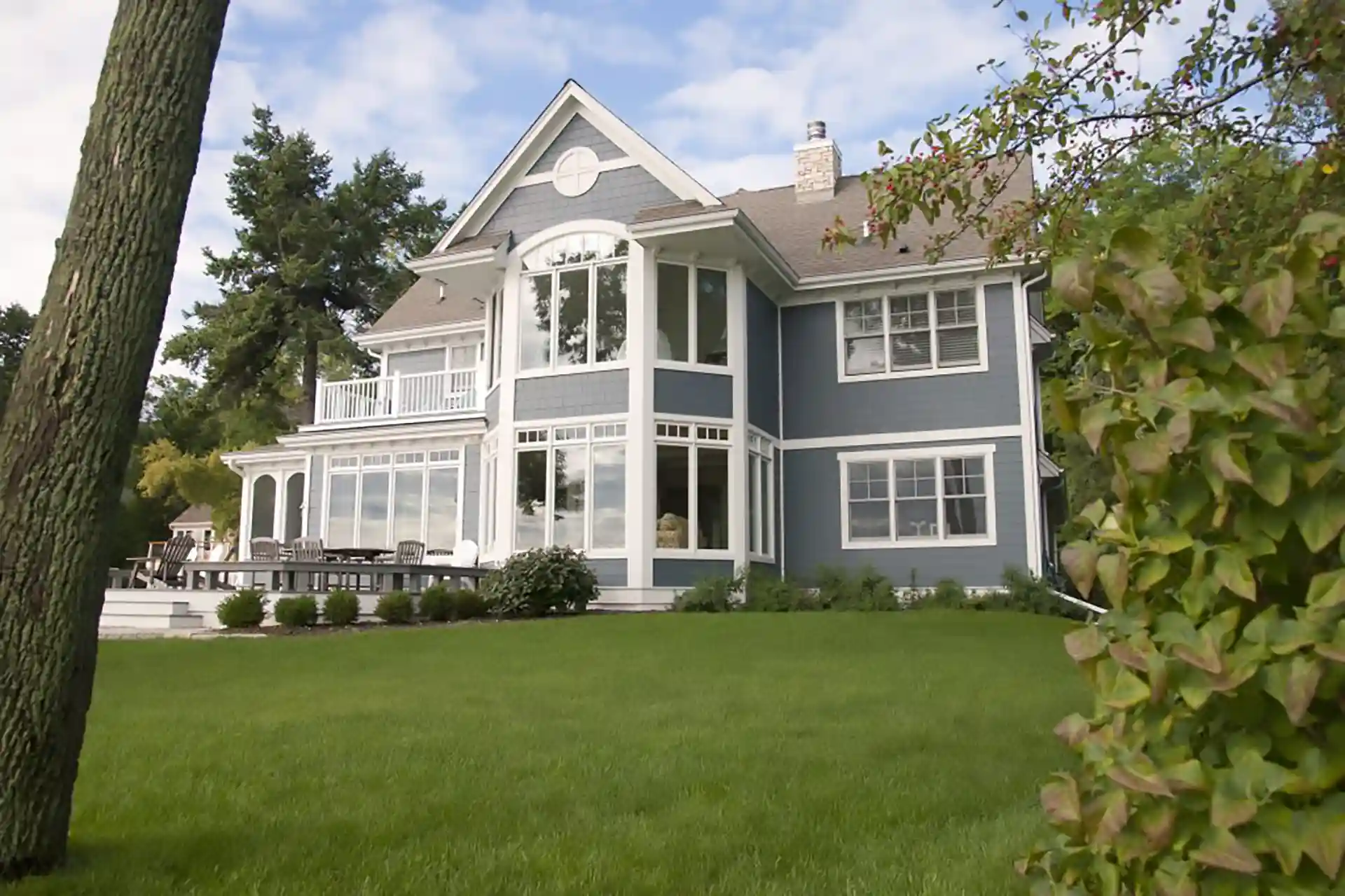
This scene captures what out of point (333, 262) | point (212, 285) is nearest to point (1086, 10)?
point (333, 262)

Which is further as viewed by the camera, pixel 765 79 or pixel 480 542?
pixel 480 542

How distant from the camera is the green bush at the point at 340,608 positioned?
13.5 metres

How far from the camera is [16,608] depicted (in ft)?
9.70

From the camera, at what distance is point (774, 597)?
15.5 metres

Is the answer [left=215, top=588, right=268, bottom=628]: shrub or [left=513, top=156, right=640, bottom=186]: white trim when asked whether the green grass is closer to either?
[left=215, top=588, right=268, bottom=628]: shrub

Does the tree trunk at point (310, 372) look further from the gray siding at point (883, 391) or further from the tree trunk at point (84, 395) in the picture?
the tree trunk at point (84, 395)

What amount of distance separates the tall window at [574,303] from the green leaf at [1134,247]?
14.5m

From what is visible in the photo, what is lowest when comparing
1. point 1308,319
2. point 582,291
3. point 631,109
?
point 1308,319

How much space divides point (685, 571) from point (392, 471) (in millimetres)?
7107

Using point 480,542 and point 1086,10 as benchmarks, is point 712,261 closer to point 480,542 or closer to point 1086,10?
point 480,542

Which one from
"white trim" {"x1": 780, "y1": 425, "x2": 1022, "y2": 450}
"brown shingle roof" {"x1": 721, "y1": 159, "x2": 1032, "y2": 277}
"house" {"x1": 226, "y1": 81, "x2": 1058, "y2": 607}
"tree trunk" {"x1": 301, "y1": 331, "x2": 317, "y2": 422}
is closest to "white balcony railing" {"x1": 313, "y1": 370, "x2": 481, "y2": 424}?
"house" {"x1": 226, "y1": 81, "x2": 1058, "y2": 607}

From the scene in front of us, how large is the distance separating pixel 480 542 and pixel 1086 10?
46.9 feet

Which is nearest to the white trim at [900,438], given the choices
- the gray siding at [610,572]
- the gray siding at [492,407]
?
the gray siding at [610,572]

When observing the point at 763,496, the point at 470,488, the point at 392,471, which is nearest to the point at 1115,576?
A: the point at 763,496
